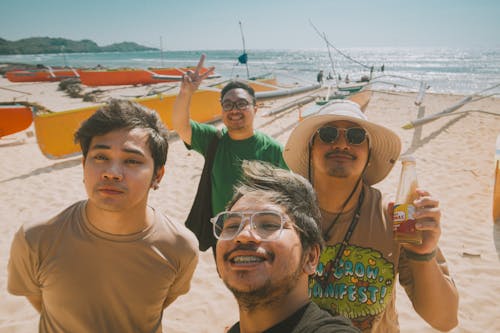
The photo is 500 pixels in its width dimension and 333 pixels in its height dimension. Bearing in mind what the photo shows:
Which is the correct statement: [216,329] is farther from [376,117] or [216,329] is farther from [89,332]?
[376,117]

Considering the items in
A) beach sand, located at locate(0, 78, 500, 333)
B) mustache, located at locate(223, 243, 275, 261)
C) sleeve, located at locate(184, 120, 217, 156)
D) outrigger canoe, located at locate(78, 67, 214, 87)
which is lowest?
beach sand, located at locate(0, 78, 500, 333)

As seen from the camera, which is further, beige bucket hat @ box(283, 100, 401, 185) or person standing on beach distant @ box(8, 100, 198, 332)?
beige bucket hat @ box(283, 100, 401, 185)

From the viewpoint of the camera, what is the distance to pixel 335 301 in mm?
1323

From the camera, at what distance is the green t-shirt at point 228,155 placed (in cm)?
246

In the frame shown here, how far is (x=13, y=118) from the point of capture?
25.9 ft

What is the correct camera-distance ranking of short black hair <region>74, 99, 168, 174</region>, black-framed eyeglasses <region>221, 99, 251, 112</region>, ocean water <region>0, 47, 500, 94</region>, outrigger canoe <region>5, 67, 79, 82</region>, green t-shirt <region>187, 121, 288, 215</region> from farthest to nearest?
ocean water <region>0, 47, 500, 94</region> < outrigger canoe <region>5, 67, 79, 82</region> < black-framed eyeglasses <region>221, 99, 251, 112</region> < green t-shirt <region>187, 121, 288, 215</region> < short black hair <region>74, 99, 168, 174</region>

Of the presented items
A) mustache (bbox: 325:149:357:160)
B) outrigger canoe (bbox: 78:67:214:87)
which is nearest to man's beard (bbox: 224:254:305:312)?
mustache (bbox: 325:149:357:160)

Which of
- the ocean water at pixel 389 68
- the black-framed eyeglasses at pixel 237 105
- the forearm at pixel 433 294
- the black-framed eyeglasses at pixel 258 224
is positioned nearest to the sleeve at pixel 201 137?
the black-framed eyeglasses at pixel 237 105

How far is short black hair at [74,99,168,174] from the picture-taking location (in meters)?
1.43

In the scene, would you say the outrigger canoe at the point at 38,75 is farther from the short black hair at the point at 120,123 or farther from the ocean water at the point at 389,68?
the short black hair at the point at 120,123

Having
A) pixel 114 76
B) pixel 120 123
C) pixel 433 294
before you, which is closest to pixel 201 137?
pixel 120 123

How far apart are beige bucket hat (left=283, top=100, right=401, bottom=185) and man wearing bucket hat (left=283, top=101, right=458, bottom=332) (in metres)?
0.02

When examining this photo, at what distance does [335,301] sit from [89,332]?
112 centimetres

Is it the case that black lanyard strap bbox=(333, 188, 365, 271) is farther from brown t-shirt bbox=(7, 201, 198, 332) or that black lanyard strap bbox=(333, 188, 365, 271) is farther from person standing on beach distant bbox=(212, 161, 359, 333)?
brown t-shirt bbox=(7, 201, 198, 332)
